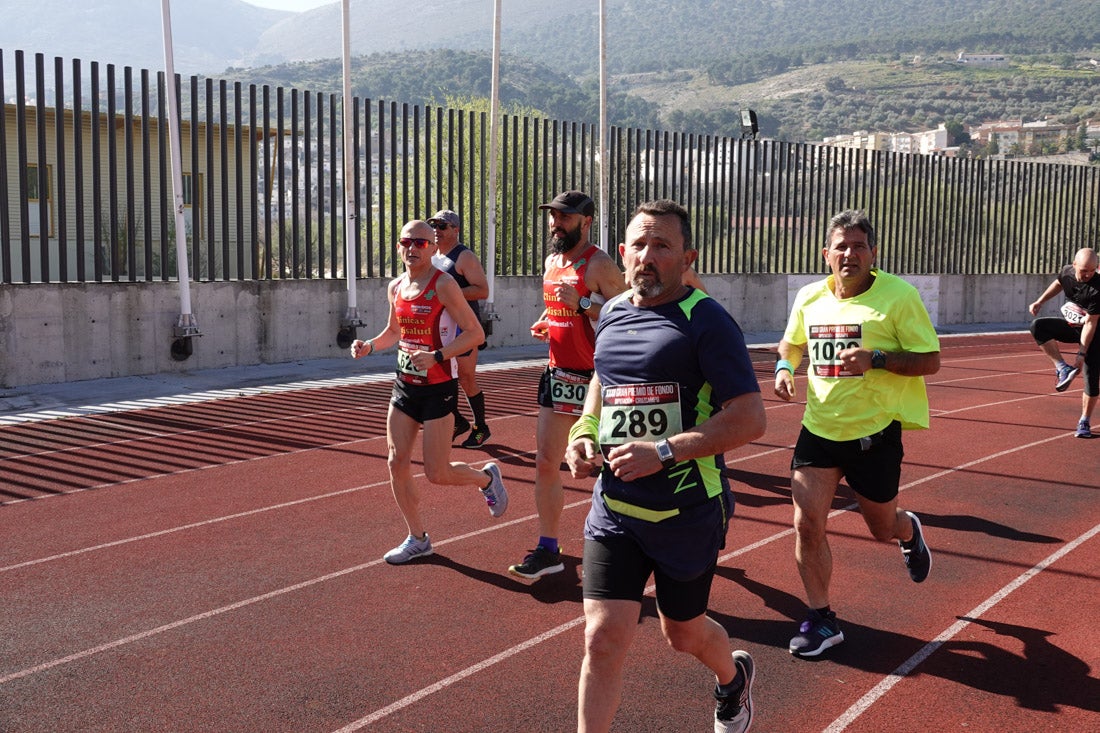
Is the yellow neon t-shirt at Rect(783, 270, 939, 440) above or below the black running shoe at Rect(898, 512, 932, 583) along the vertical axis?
above

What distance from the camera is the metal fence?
14859mm

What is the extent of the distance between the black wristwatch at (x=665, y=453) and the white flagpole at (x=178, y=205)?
1266cm

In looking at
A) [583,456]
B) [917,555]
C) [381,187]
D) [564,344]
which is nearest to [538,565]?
[564,344]

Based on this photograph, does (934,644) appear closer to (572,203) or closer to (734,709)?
(734,709)

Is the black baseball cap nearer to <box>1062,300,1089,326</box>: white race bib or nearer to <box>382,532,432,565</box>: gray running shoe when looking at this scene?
<box>382,532,432,565</box>: gray running shoe

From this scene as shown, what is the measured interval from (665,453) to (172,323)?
13092mm

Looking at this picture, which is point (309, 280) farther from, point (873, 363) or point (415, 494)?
point (873, 363)

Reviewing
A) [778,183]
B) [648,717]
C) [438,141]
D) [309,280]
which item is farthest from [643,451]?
[778,183]

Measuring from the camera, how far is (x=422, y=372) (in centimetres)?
650

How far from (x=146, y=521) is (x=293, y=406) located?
5341 millimetres

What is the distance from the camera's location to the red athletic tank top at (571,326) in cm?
655

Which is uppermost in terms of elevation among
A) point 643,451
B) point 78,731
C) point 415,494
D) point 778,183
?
point 778,183

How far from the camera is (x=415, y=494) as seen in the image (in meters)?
6.70

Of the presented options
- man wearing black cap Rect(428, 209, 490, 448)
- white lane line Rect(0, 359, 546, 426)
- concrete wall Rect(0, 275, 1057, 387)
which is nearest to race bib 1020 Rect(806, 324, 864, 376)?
man wearing black cap Rect(428, 209, 490, 448)
